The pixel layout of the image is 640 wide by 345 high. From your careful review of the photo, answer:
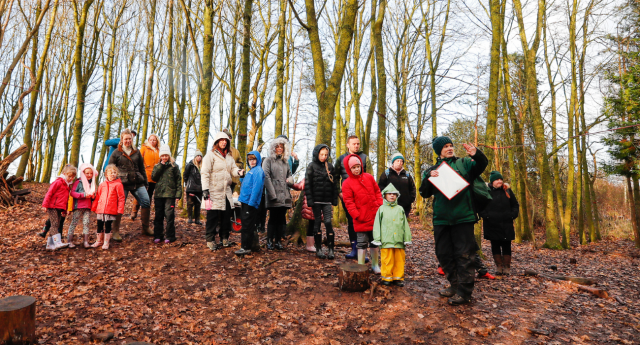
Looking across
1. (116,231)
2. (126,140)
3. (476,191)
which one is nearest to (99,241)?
(116,231)

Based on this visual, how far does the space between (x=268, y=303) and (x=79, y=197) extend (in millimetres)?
4508

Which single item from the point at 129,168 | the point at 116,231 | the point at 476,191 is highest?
the point at 129,168

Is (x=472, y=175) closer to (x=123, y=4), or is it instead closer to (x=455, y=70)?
(x=455, y=70)

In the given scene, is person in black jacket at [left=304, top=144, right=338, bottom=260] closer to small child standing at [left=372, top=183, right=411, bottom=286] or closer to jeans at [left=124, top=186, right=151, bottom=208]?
small child standing at [left=372, top=183, right=411, bottom=286]

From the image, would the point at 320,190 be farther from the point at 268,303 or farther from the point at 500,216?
the point at 500,216

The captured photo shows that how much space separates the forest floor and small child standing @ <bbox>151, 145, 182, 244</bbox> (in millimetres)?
359

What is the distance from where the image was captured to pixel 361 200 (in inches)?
201

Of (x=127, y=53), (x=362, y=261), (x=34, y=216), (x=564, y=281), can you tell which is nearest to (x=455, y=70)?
(x=564, y=281)

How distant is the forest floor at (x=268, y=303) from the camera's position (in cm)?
357

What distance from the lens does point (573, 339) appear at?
3.46 meters

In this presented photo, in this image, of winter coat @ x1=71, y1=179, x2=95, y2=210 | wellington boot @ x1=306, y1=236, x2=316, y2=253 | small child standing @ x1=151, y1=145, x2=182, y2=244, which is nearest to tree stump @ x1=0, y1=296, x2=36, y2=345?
small child standing @ x1=151, y1=145, x2=182, y2=244

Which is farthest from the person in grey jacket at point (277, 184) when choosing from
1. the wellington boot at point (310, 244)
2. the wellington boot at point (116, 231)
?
the wellington boot at point (116, 231)

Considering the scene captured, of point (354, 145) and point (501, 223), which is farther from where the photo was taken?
point (501, 223)

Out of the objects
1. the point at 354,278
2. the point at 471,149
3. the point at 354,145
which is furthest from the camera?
the point at 354,145
